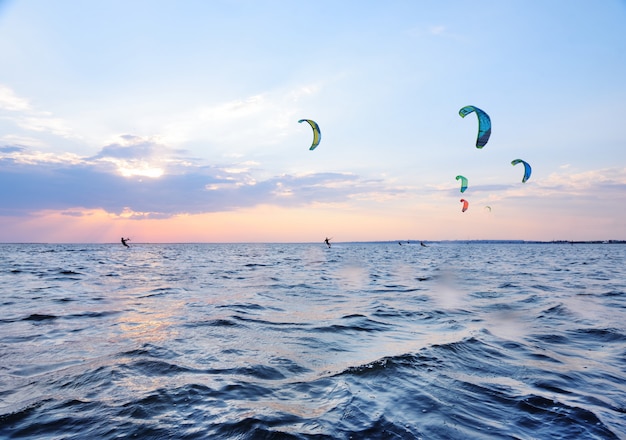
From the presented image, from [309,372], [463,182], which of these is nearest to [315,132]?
[463,182]

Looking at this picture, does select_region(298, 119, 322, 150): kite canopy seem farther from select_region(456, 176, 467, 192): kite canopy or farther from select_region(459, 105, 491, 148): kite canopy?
select_region(456, 176, 467, 192): kite canopy

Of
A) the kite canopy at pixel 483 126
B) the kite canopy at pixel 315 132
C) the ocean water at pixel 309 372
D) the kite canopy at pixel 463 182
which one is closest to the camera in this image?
the ocean water at pixel 309 372

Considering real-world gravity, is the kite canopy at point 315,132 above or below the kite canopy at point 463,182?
above

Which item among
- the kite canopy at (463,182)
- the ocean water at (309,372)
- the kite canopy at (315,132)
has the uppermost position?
the kite canopy at (315,132)

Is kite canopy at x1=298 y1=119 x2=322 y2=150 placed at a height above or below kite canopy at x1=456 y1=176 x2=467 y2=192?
above

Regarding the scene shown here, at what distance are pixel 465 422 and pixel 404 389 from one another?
111 centimetres

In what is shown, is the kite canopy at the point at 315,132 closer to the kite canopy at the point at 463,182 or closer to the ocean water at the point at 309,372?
the ocean water at the point at 309,372

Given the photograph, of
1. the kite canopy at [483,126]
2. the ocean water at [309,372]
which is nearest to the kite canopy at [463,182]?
the kite canopy at [483,126]

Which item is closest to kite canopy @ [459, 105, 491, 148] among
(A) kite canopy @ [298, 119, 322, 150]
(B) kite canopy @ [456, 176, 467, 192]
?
(A) kite canopy @ [298, 119, 322, 150]

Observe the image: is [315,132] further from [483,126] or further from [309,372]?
[309,372]

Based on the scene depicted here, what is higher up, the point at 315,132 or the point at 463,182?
the point at 315,132

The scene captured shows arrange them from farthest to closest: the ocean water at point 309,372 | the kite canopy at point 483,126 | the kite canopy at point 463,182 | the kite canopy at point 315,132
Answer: the kite canopy at point 463,182 → the kite canopy at point 315,132 → the kite canopy at point 483,126 → the ocean water at point 309,372

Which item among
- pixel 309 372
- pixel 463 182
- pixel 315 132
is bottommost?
pixel 309 372

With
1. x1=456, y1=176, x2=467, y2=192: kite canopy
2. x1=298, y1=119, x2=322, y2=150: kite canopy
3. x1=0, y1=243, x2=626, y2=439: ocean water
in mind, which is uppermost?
x1=298, y1=119, x2=322, y2=150: kite canopy
